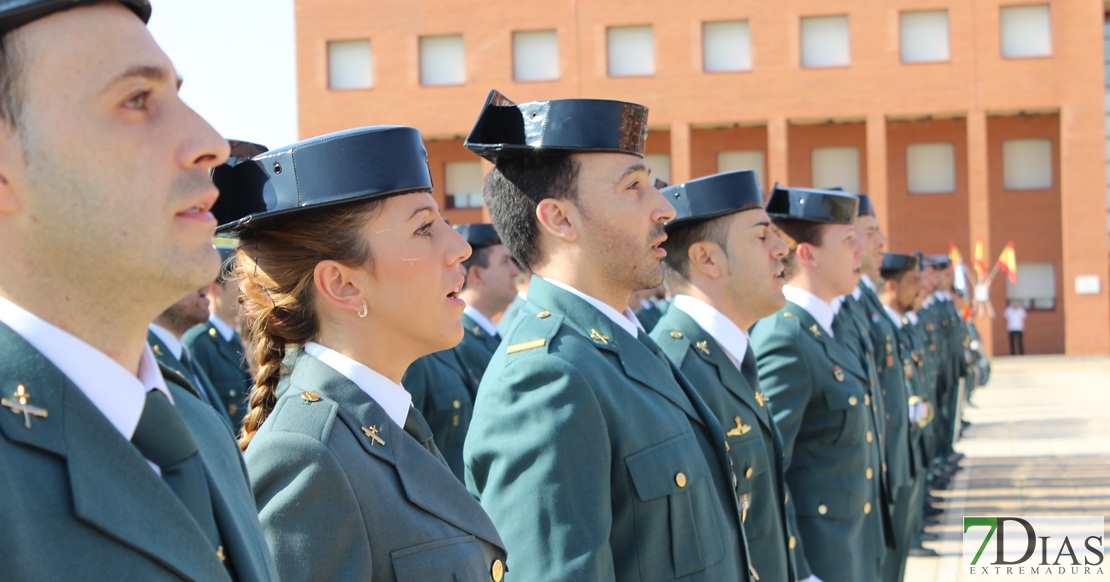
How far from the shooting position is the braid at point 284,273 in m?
2.54

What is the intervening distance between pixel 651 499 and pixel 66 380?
70.5 inches

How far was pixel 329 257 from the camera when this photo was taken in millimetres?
2545

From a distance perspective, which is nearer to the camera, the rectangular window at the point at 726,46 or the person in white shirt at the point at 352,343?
the person in white shirt at the point at 352,343

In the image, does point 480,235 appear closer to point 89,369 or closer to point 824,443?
point 824,443

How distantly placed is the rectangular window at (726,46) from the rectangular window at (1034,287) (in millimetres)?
11118

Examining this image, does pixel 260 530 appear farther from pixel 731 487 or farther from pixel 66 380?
pixel 731 487

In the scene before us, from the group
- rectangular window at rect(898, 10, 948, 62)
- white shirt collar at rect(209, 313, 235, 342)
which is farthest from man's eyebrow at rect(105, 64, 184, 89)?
rectangular window at rect(898, 10, 948, 62)

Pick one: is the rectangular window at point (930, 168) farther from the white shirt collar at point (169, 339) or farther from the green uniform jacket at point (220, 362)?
the white shirt collar at point (169, 339)

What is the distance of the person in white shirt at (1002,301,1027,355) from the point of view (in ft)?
120

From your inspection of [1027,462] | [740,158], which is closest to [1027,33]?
[740,158]

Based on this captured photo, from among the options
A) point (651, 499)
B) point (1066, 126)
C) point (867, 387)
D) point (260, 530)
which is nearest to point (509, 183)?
point (651, 499)

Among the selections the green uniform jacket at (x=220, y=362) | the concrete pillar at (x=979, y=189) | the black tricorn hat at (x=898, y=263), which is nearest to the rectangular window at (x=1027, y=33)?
the concrete pillar at (x=979, y=189)

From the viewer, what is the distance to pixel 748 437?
3.99 m

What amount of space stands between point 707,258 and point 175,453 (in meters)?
3.24
